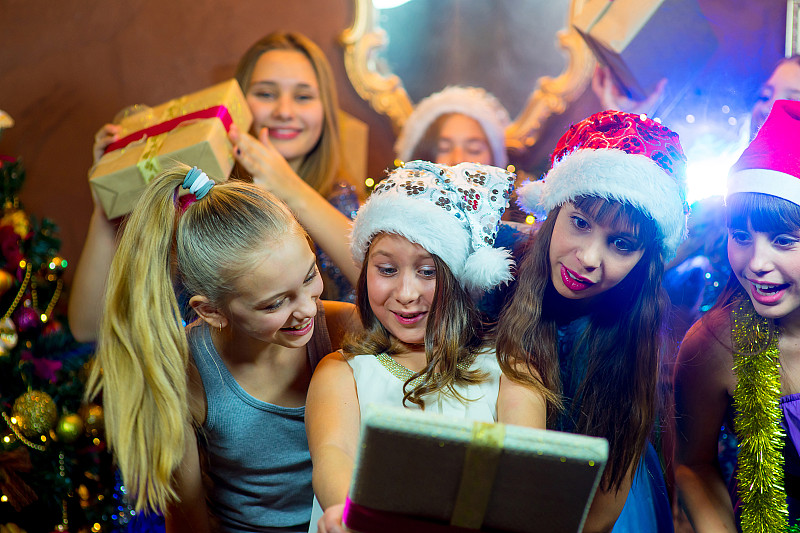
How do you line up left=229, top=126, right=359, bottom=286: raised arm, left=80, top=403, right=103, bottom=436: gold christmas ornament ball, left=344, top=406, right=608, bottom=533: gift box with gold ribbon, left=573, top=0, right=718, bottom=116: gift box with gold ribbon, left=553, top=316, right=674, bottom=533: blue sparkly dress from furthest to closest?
1. left=573, top=0, right=718, bottom=116: gift box with gold ribbon
2. left=80, top=403, right=103, bottom=436: gold christmas ornament ball
3. left=229, top=126, right=359, bottom=286: raised arm
4. left=553, top=316, right=674, bottom=533: blue sparkly dress
5. left=344, top=406, right=608, bottom=533: gift box with gold ribbon

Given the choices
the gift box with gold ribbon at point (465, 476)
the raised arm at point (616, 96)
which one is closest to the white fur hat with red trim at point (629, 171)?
the gift box with gold ribbon at point (465, 476)

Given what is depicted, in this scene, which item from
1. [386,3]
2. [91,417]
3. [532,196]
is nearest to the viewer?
[532,196]

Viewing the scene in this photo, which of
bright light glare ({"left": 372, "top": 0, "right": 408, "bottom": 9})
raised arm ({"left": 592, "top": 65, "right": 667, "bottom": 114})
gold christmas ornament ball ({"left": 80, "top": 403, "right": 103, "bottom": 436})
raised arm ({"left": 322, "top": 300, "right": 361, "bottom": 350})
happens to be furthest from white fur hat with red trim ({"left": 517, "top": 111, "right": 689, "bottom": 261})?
bright light glare ({"left": 372, "top": 0, "right": 408, "bottom": 9})

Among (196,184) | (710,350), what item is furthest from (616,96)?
(196,184)

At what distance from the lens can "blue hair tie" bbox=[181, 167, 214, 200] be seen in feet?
5.38

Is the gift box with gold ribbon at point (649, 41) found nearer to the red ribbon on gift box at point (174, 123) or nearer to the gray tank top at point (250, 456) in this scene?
the red ribbon on gift box at point (174, 123)

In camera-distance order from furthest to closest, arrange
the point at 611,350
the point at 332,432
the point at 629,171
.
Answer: the point at 611,350 → the point at 629,171 → the point at 332,432

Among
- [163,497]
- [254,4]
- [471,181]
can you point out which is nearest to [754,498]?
[471,181]

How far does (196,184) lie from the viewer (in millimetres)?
1640

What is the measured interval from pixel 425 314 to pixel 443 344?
8cm

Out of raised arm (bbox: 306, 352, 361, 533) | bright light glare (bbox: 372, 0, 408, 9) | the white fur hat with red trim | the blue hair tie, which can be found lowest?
raised arm (bbox: 306, 352, 361, 533)

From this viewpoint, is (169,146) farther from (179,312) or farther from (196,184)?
(179,312)

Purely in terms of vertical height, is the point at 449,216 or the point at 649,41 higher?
the point at 649,41

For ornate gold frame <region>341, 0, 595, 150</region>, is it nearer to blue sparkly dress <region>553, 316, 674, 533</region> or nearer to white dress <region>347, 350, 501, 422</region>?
blue sparkly dress <region>553, 316, 674, 533</region>
